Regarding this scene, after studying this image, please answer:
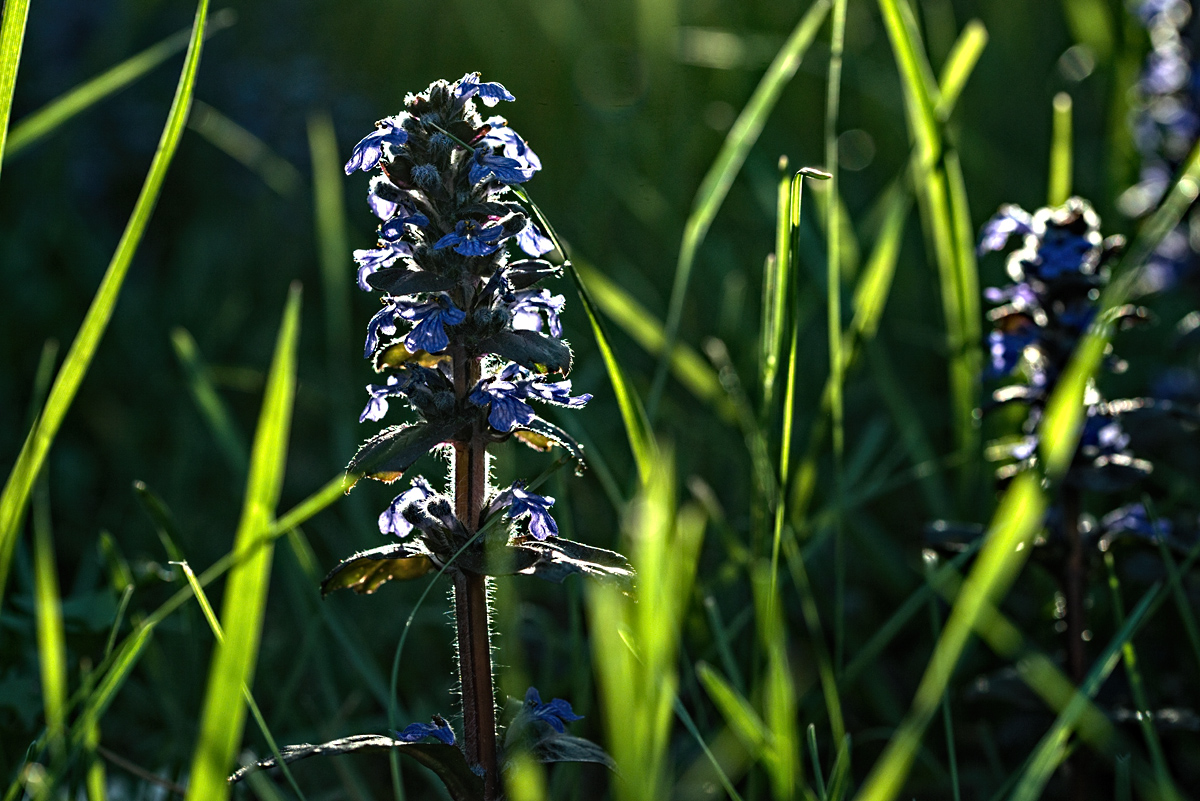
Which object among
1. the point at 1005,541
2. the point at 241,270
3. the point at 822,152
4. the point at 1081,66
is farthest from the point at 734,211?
the point at 1005,541

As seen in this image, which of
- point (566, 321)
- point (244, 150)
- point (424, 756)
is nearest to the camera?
point (424, 756)

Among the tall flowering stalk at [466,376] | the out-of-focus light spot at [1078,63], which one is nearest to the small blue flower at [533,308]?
the tall flowering stalk at [466,376]

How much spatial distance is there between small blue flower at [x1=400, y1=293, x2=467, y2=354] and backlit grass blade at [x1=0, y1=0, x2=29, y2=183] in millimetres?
480

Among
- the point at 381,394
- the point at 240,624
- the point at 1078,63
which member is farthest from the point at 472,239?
the point at 1078,63

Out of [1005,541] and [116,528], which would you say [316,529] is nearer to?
[116,528]

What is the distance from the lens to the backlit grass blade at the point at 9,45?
1.16m

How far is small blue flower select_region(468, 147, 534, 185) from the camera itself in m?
1.06

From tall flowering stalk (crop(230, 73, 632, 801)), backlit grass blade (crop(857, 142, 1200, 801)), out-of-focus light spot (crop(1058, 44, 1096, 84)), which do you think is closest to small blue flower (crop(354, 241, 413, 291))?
tall flowering stalk (crop(230, 73, 632, 801))

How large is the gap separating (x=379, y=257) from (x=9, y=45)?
17.6 inches

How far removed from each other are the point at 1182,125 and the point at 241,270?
277cm

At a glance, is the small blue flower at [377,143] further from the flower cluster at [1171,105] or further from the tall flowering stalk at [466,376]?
the flower cluster at [1171,105]

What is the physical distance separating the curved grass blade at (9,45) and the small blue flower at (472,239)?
50 cm

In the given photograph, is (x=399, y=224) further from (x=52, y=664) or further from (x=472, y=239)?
(x=52, y=664)

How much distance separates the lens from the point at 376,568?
3.76ft
